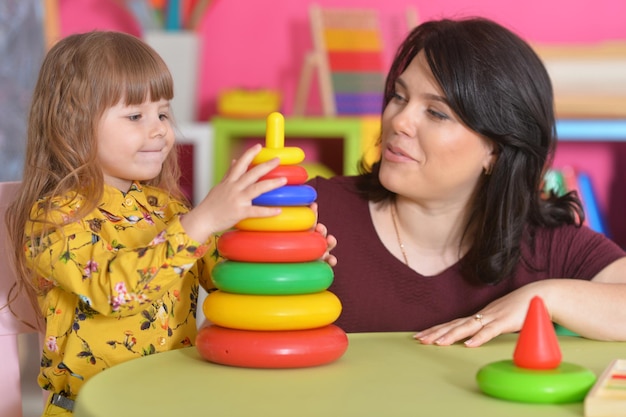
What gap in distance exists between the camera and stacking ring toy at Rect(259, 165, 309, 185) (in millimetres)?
1256

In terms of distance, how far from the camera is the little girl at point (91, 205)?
1391mm

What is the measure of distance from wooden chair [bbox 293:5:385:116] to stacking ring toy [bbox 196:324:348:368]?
2.03m

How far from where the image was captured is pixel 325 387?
1180mm

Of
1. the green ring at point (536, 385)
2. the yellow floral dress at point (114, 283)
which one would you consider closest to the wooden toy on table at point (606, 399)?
the green ring at point (536, 385)

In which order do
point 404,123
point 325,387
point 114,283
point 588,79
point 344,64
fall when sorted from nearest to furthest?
point 325,387 → point 114,283 → point 404,123 → point 588,79 → point 344,64

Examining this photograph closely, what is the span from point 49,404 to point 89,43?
0.58 meters

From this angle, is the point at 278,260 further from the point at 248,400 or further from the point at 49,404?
the point at 49,404

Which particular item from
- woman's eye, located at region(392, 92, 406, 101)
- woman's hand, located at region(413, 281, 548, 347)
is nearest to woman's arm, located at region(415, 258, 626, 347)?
woman's hand, located at region(413, 281, 548, 347)

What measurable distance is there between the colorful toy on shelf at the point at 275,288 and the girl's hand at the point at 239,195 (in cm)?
2

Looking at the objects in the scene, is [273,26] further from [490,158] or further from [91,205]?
[91,205]

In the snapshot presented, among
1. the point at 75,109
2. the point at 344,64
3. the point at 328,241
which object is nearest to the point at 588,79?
the point at 344,64

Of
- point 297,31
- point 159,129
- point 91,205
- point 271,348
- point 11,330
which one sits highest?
point 297,31

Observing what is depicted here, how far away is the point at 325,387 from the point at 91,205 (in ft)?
1.67

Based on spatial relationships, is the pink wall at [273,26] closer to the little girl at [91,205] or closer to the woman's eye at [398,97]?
the woman's eye at [398,97]
